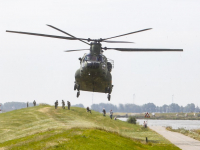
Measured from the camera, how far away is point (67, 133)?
33938 millimetres

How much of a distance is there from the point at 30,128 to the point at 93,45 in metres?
20.0

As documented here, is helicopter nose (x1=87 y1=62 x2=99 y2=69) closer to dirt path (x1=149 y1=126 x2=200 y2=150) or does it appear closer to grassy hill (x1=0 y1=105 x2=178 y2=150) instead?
grassy hill (x1=0 y1=105 x2=178 y2=150)

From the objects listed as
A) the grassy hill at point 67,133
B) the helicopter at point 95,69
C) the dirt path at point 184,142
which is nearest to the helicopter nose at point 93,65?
the helicopter at point 95,69

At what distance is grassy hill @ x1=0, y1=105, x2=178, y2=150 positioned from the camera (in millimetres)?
28938

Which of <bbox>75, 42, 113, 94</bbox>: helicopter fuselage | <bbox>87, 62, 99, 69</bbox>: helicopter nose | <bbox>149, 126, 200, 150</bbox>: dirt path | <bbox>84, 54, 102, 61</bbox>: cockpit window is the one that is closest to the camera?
<bbox>87, 62, 99, 69</bbox>: helicopter nose

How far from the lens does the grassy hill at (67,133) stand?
28.9 meters

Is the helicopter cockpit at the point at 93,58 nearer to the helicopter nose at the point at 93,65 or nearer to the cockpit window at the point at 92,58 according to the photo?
the cockpit window at the point at 92,58

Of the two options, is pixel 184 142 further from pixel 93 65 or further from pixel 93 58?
pixel 93 65

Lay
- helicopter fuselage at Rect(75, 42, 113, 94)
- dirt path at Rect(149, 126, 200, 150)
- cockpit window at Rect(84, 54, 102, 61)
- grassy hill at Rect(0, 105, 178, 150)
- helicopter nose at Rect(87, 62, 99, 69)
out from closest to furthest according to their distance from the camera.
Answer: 1. grassy hill at Rect(0, 105, 178, 150)
2. helicopter nose at Rect(87, 62, 99, 69)
3. helicopter fuselage at Rect(75, 42, 113, 94)
4. cockpit window at Rect(84, 54, 102, 61)
5. dirt path at Rect(149, 126, 200, 150)

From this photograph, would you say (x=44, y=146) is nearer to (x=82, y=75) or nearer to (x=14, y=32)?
(x=82, y=75)

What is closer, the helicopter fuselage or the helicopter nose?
the helicopter nose

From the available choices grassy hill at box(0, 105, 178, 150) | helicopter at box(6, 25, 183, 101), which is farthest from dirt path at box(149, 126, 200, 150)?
helicopter at box(6, 25, 183, 101)

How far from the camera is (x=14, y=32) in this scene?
33.7 m

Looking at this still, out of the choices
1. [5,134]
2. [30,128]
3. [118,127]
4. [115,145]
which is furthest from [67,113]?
[115,145]
